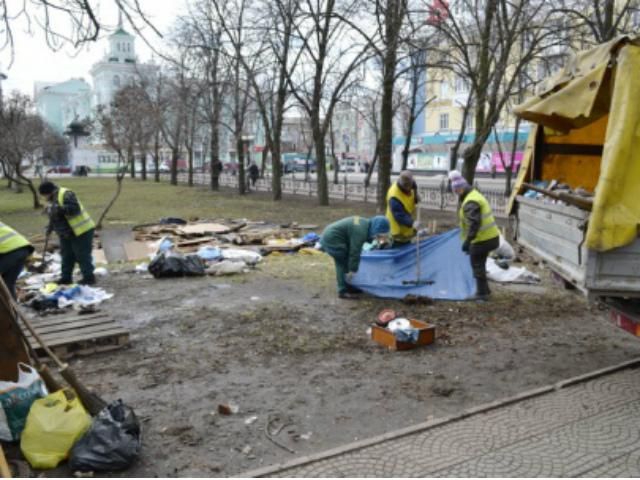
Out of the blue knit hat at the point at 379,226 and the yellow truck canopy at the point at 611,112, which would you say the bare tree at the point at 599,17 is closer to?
the blue knit hat at the point at 379,226

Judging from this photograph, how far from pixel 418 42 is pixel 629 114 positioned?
1129 cm

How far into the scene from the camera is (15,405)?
3.62 m

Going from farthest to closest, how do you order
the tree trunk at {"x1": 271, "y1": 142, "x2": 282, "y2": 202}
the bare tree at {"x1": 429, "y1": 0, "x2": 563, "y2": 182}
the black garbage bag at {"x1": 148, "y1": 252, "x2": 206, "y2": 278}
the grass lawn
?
the tree trunk at {"x1": 271, "y1": 142, "x2": 282, "y2": 202}
the grass lawn
the bare tree at {"x1": 429, "y1": 0, "x2": 563, "y2": 182}
the black garbage bag at {"x1": 148, "y1": 252, "x2": 206, "y2": 278}

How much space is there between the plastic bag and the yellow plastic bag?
0.15 metres

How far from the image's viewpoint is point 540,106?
5.20 m

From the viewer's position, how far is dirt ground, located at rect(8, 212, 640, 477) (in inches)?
154

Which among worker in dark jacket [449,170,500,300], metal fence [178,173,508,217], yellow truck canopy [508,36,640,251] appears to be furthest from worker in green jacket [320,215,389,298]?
metal fence [178,173,508,217]

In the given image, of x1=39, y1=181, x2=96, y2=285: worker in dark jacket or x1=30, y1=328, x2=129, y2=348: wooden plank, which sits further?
x1=39, y1=181, x2=96, y2=285: worker in dark jacket

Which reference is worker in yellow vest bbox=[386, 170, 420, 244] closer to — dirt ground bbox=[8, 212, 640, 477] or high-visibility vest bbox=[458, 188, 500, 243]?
high-visibility vest bbox=[458, 188, 500, 243]

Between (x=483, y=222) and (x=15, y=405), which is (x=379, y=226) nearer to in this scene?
(x=483, y=222)

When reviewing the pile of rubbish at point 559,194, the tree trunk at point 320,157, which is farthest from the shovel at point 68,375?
the tree trunk at point 320,157

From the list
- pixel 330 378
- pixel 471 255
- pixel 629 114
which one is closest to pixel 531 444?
pixel 330 378

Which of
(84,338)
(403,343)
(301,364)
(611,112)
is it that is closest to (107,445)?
(301,364)

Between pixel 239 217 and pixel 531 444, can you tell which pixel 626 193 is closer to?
pixel 531 444
